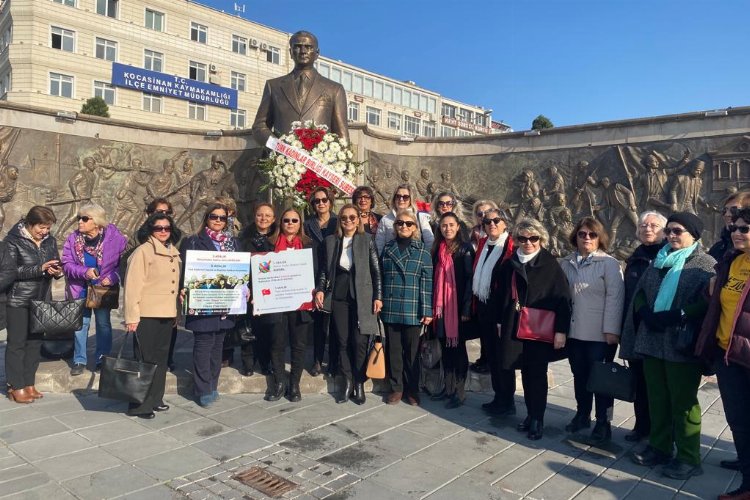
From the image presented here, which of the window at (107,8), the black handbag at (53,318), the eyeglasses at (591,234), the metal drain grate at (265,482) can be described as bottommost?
the metal drain grate at (265,482)

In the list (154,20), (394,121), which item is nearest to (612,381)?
(154,20)

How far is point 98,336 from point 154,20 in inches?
1543

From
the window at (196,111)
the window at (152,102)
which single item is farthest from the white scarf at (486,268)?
the window at (196,111)

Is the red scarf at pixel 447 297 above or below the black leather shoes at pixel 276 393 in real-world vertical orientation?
above

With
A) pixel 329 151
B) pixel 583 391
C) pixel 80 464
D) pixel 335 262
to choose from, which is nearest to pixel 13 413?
pixel 80 464

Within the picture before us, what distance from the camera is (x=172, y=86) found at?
3950 cm

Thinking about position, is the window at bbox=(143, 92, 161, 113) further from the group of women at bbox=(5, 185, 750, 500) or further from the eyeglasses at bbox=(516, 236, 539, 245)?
the eyeglasses at bbox=(516, 236, 539, 245)

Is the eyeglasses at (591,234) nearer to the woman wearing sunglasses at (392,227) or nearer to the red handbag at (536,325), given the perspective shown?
the red handbag at (536,325)

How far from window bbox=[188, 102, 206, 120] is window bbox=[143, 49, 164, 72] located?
11.6ft

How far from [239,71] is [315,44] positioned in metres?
39.1

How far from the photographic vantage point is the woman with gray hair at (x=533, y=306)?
14.9 feet

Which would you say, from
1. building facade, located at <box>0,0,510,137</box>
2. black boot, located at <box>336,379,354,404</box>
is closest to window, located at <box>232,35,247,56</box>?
building facade, located at <box>0,0,510,137</box>

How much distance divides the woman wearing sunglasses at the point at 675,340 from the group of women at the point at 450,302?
11 millimetres

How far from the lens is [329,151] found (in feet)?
23.2
